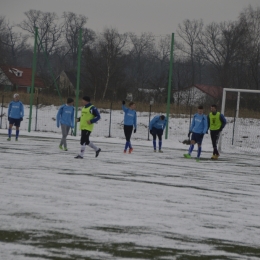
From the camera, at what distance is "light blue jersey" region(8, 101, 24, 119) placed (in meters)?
24.7

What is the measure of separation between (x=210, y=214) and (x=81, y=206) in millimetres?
1952

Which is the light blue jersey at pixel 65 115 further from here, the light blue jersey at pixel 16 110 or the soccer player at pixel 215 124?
the soccer player at pixel 215 124

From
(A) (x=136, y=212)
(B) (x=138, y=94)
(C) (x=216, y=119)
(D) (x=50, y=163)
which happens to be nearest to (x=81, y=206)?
(A) (x=136, y=212)

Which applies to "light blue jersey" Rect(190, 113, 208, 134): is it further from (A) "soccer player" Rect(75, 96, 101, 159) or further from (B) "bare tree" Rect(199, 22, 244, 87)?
(B) "bare tree" Rect(199, 22, 244, 87)

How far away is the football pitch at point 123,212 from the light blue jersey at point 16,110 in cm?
786

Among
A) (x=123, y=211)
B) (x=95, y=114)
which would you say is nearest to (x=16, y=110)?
(x=95, y=114)

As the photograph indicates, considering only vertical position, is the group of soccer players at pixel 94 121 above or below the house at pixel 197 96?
below

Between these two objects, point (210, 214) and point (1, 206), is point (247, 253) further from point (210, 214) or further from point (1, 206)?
point (1, 206)

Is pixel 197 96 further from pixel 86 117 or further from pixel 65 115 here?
pixel 86 117

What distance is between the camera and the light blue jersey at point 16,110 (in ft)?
81.1

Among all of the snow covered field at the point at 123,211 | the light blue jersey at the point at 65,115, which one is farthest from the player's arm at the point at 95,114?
the light blue jersey at the point at 65,115

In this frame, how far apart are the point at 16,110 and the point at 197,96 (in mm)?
30050

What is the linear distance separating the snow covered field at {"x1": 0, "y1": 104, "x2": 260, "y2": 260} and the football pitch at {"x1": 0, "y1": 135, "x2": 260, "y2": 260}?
0.5 inches

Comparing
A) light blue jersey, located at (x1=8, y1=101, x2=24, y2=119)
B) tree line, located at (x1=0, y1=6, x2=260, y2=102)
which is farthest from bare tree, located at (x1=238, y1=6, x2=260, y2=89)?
light blue jersey, located at (x1=8, y1=101, x2=24, y2=119)
